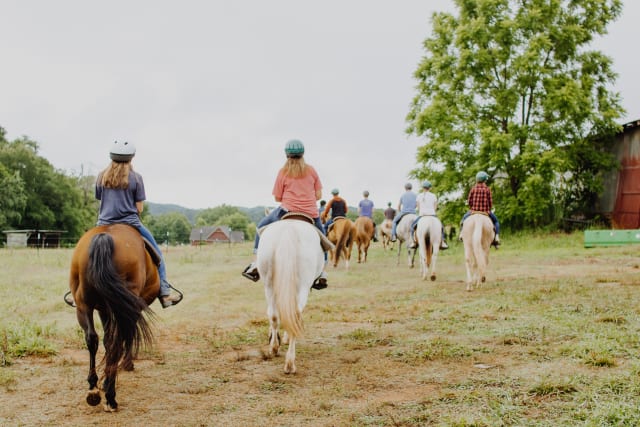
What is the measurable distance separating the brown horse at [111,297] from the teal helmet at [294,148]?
2.54m

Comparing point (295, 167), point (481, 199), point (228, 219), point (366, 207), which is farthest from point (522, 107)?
point (228, 219)

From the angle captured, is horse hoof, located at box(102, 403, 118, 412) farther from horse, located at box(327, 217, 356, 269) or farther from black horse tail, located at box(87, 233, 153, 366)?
horse, located at box(327, 217, 356, 269)

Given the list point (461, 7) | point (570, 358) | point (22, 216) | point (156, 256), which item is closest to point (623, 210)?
point (461, 7)

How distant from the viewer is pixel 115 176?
5.96m

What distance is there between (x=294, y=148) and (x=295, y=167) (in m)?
0.24

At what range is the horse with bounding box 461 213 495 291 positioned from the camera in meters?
13.0

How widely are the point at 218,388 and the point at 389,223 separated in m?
24.5

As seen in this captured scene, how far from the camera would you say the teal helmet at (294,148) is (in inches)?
292

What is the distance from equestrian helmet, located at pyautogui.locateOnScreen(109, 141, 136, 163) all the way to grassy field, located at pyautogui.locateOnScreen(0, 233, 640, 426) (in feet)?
7.52

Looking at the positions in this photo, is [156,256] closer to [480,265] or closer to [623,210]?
[480,265]

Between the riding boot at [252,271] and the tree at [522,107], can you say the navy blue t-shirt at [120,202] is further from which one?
the tree at [522,107]

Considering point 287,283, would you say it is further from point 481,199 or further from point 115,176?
point 481,199

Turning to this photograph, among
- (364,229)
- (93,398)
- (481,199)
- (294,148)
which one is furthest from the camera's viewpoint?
(364,229)

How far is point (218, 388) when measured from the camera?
18.8ft
